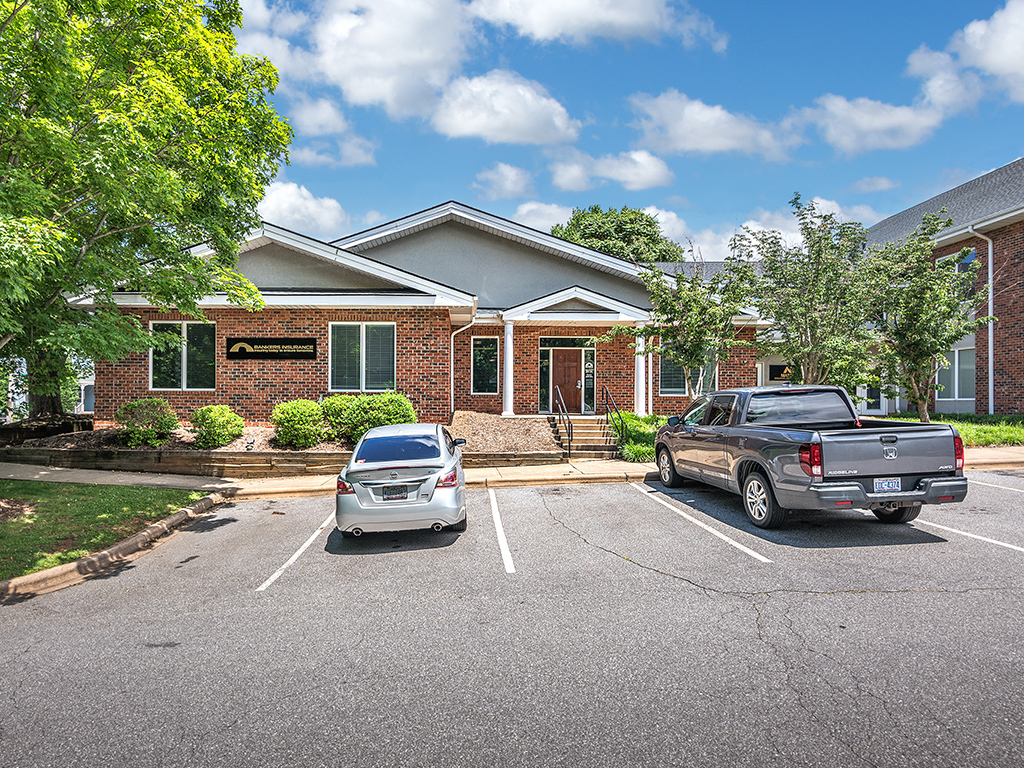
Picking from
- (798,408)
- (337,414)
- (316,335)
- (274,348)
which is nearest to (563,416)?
(337,414)

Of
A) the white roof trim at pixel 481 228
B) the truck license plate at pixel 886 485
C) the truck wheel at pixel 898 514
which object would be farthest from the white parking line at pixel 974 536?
the white roof trim at pixel 481 228

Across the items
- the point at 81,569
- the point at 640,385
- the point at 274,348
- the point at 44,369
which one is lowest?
the point at 81,569

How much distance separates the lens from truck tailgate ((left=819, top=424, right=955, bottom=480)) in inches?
260

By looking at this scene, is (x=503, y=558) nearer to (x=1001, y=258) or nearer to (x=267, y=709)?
(x=267, y=709)

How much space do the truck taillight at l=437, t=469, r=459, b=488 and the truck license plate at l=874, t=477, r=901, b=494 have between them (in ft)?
16.7

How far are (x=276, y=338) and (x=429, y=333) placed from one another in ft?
13.8

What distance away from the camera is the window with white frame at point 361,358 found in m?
15.7

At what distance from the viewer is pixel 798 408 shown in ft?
27.7

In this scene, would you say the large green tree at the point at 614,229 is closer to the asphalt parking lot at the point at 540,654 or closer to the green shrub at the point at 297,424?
the green shrub at the point at 297,424

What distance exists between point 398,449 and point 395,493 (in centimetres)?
77

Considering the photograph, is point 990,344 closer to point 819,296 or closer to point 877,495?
point 819,296

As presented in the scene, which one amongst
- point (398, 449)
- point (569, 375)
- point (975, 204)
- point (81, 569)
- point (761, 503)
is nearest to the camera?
point (81, 569)

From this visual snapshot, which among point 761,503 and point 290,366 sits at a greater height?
point 290,366

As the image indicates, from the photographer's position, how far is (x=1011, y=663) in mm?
3852
